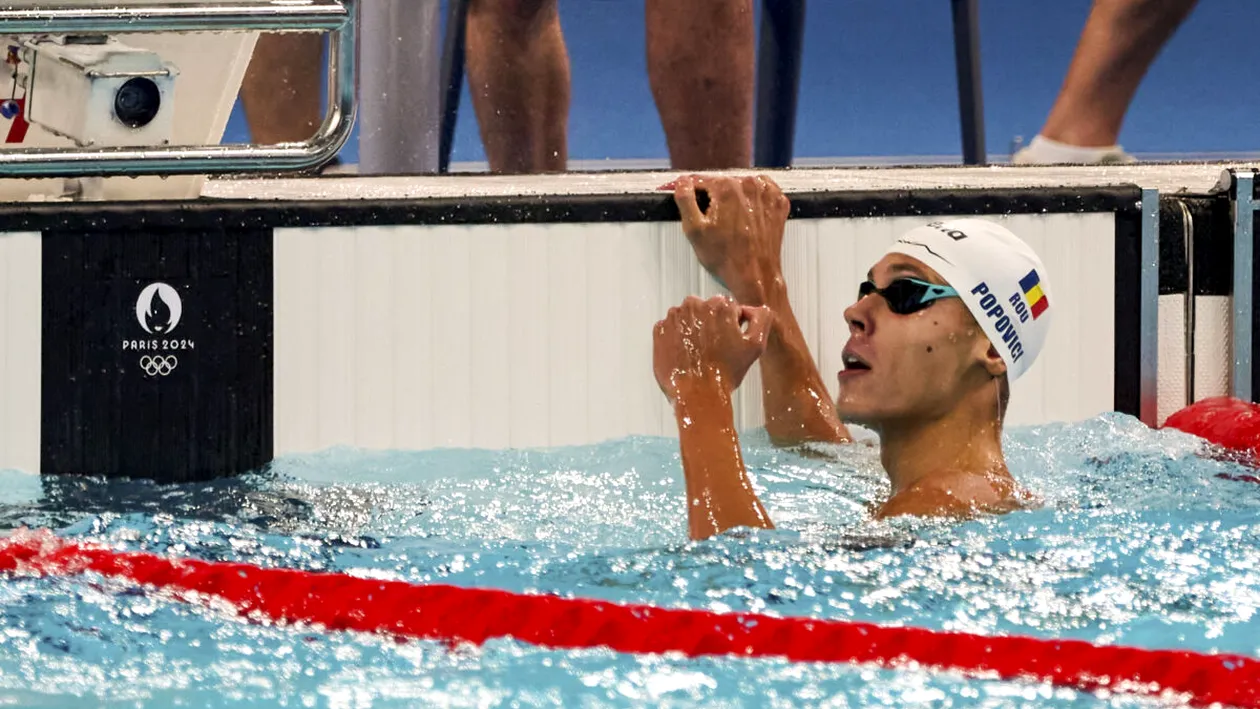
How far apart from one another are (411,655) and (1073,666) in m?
0.73

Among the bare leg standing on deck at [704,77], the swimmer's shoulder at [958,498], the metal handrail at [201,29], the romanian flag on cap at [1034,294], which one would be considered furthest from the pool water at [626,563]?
the bare leg standing on deck at [704,77]

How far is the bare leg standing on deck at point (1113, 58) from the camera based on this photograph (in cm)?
366

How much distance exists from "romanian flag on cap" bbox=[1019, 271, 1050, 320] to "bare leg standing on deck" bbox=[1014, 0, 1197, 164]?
4.80 ft

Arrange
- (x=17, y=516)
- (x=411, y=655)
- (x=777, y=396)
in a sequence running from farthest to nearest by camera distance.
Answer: (x=777, y=396) → (x=17, y=516) → (x=411, y=655)

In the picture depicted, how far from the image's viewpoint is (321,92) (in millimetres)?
4266

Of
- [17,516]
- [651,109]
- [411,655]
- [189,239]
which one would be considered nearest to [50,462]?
[17,516]

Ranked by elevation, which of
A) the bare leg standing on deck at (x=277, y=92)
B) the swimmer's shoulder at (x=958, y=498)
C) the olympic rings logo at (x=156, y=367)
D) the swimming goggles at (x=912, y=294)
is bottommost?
the swimmer's shoulder at (x=958, y=498)

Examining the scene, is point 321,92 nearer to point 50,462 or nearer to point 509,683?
point 50,462

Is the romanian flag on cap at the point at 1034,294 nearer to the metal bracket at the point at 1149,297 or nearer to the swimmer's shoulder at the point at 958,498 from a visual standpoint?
the swimmer's shoulder at the point at 958,498

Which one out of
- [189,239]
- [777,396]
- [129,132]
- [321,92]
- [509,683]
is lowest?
[509,683]

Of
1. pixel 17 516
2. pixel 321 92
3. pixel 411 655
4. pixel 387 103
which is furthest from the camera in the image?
pixel 321 92

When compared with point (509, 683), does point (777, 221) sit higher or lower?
higher

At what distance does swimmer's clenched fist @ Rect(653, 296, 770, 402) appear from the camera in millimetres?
2248

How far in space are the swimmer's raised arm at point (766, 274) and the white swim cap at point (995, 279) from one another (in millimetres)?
374
